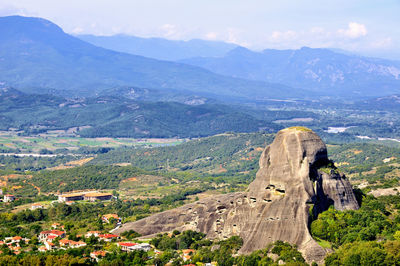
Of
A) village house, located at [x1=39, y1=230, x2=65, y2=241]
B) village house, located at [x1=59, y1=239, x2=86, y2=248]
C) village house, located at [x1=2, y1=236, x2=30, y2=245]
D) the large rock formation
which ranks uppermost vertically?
the large rock formation

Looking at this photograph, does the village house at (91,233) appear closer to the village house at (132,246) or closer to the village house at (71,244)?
the village house at (71,244)

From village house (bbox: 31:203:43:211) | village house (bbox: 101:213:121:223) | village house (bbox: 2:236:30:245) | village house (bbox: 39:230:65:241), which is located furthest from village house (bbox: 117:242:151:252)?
village house (bbox: 31:203:43:211)

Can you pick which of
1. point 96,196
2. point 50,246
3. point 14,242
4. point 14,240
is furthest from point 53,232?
point 96,196

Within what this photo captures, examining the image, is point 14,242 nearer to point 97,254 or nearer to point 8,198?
point 97,254

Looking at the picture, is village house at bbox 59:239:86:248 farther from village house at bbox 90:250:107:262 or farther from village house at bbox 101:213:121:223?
village house at bbox 101:213:121:223

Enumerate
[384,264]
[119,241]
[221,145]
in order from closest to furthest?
[384,264] < [119,241] < [221,145]

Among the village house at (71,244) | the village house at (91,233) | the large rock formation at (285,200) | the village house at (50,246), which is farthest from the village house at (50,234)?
the large rock formation at (285,200)

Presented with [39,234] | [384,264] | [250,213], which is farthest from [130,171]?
[384,264]

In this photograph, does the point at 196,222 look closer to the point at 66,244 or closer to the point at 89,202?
the point at 66,244
